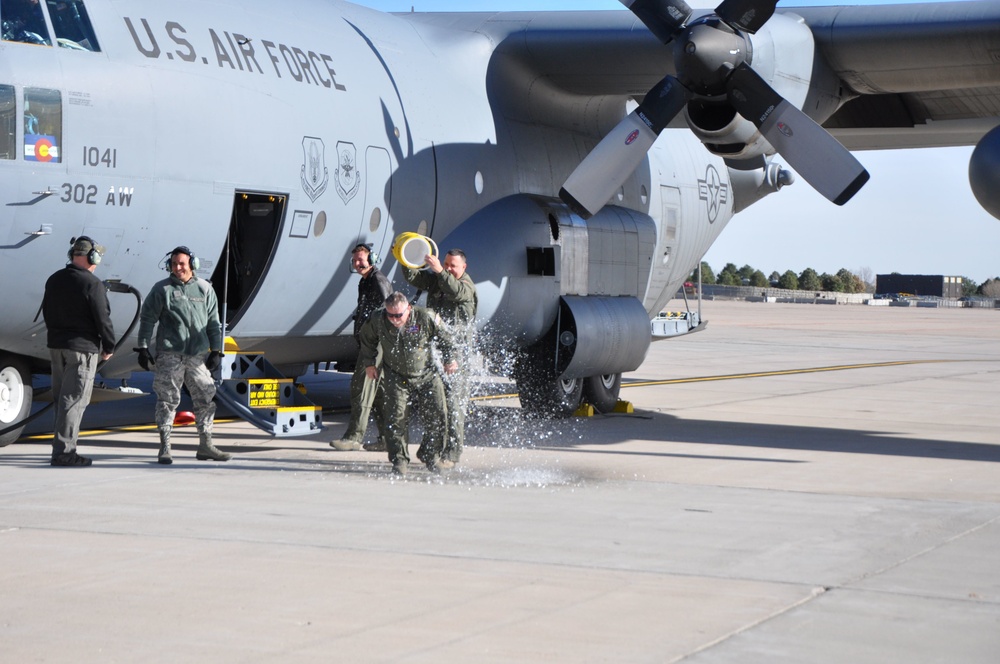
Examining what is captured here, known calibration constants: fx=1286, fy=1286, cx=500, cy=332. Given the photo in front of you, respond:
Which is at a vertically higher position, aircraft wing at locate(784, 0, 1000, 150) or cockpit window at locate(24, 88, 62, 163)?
aircraft wing at locate(784, 0, 1000, 150)

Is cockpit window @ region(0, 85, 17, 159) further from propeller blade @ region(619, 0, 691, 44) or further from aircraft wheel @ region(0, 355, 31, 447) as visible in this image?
propeller blade @ region(619, 0, 691, 44)

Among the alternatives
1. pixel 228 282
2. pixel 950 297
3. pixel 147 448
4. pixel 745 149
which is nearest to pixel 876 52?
pixel 745 149

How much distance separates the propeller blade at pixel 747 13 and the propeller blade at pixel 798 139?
1.37ft

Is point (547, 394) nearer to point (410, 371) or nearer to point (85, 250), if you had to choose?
point (410, 371)

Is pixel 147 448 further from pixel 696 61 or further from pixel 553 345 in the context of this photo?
pixel 696 61

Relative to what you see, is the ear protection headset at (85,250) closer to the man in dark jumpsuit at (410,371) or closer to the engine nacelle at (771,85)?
the man in dark jumpsuit at (410,371)

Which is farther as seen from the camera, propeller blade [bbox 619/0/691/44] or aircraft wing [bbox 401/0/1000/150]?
aircraft wing [bbox 401/0/1000/150]

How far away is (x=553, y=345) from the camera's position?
602 inches

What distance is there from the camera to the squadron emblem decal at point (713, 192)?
18906 millimetres

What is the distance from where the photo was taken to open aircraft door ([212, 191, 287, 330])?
40.7 ft

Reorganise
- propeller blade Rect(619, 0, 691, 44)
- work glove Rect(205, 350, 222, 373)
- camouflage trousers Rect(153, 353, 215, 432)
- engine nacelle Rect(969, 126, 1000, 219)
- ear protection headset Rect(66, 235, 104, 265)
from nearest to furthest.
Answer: ear protection headset Rect(66, 235, 104, 265)
camouflage trousers Rect(153, 353, 215, 432)
work glove Rect(205, 350, 222, 373)
engine nacelle Rect(969, 126, 1000, 219)
propeller blade Rect(619, 0, 691, 44)

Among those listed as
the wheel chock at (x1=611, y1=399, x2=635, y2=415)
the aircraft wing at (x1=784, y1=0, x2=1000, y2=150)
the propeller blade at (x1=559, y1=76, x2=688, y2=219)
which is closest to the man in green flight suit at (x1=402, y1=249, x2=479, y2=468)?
the propeller blade at (x1=559, y1=76, x2=688, y2=219)

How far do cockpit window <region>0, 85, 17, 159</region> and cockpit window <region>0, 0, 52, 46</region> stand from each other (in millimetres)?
504

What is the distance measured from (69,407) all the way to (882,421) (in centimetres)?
985
